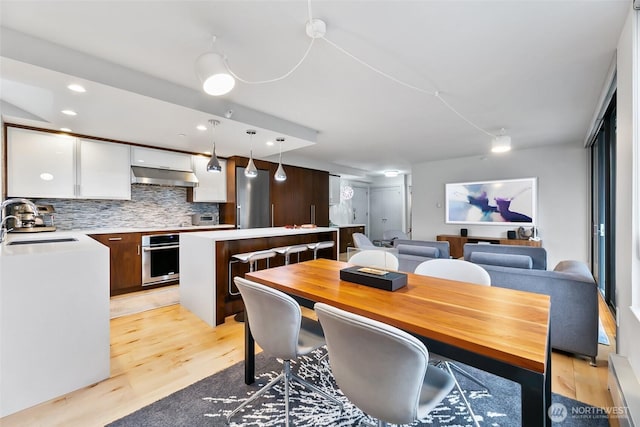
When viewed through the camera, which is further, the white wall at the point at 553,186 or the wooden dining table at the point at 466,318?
the white wall at the point at 553,186

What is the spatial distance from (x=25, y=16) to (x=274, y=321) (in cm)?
233

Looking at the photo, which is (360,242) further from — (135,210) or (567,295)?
(135,210)

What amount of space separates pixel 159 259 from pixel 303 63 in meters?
3.56

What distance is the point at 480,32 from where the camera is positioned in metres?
1.81

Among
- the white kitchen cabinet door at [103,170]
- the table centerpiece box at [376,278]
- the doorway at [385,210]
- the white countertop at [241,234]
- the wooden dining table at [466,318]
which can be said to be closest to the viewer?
the wooden dining table at [466,318]

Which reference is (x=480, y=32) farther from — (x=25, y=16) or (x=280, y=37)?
(x=25, y=16)

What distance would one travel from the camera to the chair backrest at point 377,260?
2.16 m

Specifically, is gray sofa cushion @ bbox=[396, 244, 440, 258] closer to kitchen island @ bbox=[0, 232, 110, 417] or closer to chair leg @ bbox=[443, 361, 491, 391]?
chair leg @ bbox=[443, 361, 491, 391]

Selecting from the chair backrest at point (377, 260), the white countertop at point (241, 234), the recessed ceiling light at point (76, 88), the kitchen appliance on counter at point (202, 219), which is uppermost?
the recessed ceiling light at point (76, 88)

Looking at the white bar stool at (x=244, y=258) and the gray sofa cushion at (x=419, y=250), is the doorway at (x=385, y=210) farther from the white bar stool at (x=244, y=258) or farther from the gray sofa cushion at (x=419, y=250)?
the white bar stool at (x=244, y=258)

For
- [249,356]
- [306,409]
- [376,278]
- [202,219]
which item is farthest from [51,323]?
[202,219]

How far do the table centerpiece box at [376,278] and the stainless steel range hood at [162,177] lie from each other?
3739 mm

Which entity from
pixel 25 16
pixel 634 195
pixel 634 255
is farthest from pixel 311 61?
pixel 634 255

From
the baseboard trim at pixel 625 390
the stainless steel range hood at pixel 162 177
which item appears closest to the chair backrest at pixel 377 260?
the baseboard trim at pixel 625 390
